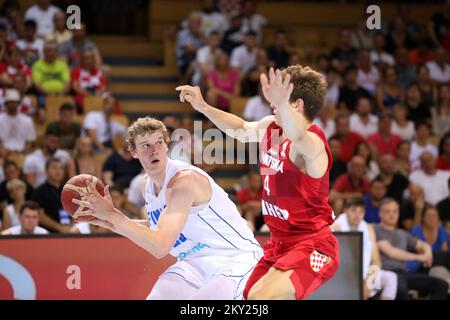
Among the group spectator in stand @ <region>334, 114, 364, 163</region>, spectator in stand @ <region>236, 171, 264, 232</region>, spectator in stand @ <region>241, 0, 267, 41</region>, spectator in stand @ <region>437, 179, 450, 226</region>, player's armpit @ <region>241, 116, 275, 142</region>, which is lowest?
spectator in stand @ <region>437, 179, 450, 226</region>

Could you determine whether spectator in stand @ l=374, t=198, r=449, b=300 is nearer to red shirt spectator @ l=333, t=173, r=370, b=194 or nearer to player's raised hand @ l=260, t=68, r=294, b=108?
red shirt spectator @ l=333, t=173, r=370, b=194

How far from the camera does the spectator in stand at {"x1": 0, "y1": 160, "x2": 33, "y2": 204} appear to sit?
10.0 m

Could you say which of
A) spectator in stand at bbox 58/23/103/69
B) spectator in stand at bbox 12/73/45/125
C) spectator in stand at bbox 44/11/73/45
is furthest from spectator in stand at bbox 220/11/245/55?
spectator in stand at bbox 12/73/45/125

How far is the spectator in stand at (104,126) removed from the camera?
1154 centimetres

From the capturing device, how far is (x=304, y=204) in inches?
220

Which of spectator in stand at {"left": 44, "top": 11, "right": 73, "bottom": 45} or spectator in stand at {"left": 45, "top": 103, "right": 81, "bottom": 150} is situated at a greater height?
spectator in stand at {"left": 44, "top": 11, "right": 73, "bottom": 45}

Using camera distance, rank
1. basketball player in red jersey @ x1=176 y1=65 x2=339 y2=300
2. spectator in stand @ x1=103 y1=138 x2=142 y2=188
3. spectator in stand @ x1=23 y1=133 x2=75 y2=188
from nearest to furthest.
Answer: basketball player in red jersey @ x1=176 y1=65 x2=339 y2=300, spectator in stand @ x1=23 y1=133 x2=75 y2=188, spectator in stand @ x1=103 y1=138 x2=142 y2=188

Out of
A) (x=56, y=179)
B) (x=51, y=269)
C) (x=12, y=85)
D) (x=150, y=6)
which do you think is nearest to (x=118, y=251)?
(x=51, y=269)

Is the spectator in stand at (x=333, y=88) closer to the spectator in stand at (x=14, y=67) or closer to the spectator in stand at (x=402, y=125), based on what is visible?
the spectator in stand at (x=402, y=125)

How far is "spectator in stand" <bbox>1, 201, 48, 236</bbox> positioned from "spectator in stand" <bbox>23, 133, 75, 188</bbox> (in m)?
1.67

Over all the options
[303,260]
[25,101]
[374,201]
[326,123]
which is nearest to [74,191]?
[303,260]

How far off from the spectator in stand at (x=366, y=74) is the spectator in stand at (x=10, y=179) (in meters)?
5.42
